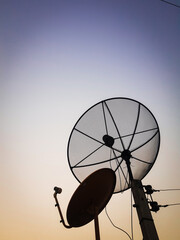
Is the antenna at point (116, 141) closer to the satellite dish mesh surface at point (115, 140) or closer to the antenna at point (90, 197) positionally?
the satellite dish mesh surface at point (115, 140)

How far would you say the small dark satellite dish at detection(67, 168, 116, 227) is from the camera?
1531 millimetres

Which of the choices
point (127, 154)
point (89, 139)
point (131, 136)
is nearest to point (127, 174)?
point (127, 154)

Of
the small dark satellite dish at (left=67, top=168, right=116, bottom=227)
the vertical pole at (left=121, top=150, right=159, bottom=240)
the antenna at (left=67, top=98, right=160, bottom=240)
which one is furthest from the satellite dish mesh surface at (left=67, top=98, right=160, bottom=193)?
the small dark satellite dish at (left=67, top=168, right=116, bottom=227)

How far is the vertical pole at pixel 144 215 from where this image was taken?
1.74 metres

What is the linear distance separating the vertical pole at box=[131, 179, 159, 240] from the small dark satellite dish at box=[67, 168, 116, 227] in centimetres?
39

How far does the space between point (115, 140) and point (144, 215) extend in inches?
34.6

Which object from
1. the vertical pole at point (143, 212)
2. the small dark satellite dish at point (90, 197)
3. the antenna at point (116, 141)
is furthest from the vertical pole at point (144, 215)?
the small dark satellite dish at point (90, 197)

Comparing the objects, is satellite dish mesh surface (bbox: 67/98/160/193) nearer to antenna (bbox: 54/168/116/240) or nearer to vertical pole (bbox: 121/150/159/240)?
vertical pole (bbox: 121/150/159/240)

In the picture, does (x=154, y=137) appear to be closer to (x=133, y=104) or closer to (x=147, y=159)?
(x=147, y=159)

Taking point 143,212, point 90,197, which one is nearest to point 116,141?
point 143,212

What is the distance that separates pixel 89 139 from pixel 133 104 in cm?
66

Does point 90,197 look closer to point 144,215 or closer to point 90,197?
point 90,197

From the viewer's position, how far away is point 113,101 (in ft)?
8.32

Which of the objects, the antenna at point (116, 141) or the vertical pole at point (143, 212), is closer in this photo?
the vertical pole at point (143, 212)
